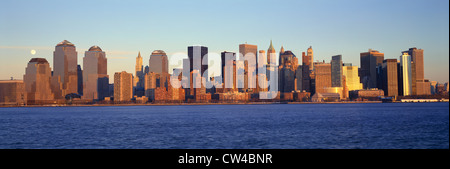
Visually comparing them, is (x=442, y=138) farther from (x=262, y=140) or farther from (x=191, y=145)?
(x=191, y=145)

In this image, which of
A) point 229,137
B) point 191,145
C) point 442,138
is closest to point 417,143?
point 442,138

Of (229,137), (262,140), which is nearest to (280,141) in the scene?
(262,140)

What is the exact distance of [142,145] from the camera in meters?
39.8

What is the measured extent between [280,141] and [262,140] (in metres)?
1.91
